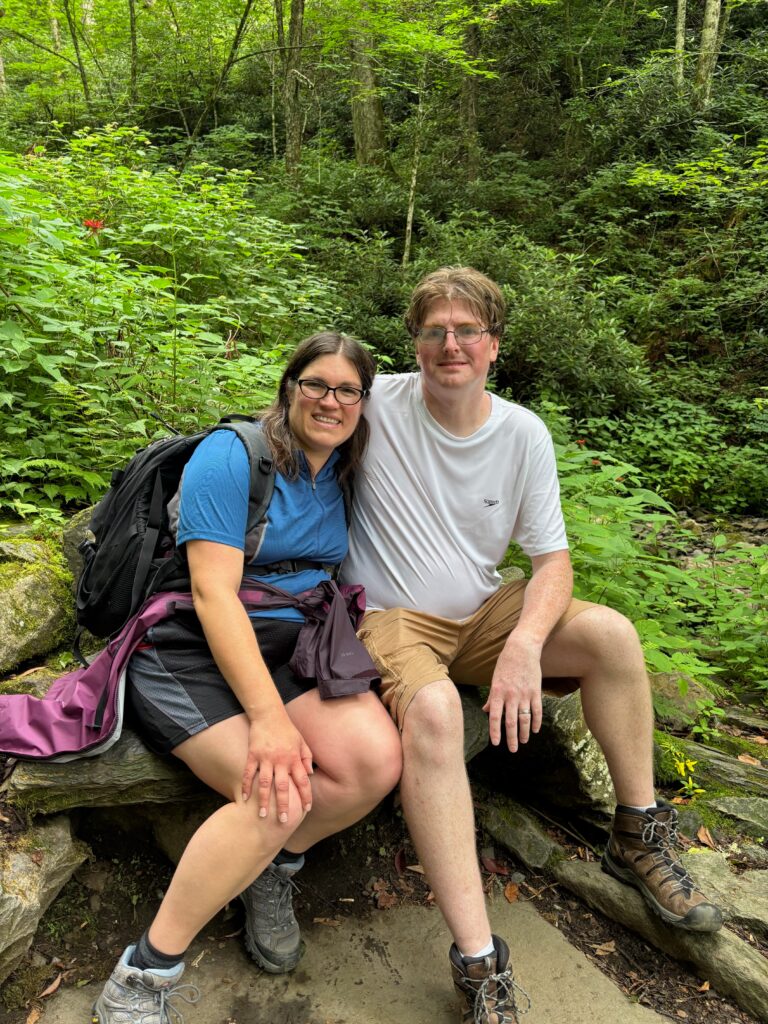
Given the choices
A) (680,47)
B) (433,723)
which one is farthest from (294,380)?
(680,47)

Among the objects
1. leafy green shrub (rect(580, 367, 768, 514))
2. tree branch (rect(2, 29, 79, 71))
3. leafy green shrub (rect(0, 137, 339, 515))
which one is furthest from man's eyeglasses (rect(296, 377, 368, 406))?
tree branch (rect(2, 29, 79, 71))

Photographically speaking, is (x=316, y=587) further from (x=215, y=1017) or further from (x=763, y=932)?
(x=763, y=932)

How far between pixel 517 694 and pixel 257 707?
832 millimetres

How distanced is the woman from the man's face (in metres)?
0.24

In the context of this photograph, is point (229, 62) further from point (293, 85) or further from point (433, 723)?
point (433, 723)

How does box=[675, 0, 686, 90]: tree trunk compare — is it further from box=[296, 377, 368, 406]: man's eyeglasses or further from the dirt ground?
the dirt ground

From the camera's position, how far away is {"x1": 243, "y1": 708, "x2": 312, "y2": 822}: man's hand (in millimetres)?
1921

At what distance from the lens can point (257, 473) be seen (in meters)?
2.18

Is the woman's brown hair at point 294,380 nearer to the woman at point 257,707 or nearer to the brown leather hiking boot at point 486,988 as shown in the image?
the woman at point 257,707

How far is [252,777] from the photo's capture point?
6.34 feet

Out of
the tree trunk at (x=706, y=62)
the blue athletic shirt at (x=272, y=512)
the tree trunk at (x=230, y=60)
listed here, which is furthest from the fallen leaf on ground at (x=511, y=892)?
the tree trunk at (x=706, y=62)

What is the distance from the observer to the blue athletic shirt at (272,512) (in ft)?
6.77

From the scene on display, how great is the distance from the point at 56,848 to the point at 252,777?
78cm

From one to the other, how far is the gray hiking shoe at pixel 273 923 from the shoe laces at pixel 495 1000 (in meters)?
0.63
